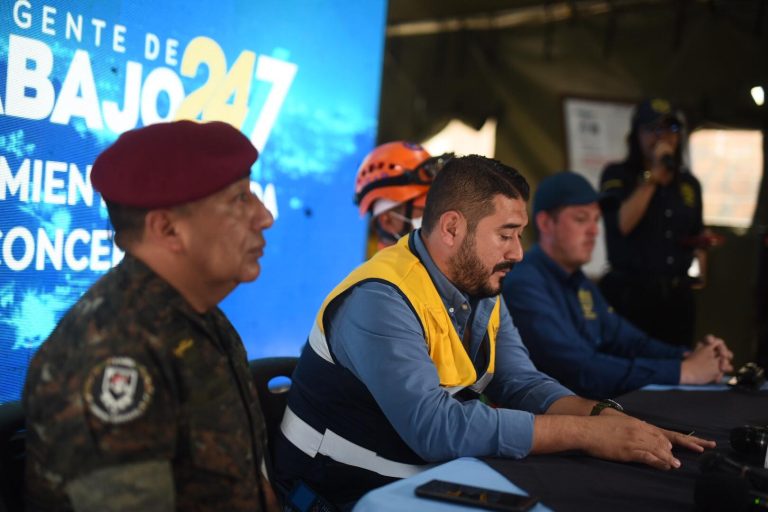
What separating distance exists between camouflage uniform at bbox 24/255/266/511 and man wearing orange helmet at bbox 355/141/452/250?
199 cm

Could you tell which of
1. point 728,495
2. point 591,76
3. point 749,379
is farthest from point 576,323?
point 591,76

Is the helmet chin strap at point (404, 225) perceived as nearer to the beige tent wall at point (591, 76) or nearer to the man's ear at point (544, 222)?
the man's ear at point (544, 222)

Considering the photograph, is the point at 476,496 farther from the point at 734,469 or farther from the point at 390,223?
the point at 390,223

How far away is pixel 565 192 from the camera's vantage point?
10.5ft

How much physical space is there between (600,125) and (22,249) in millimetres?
5580

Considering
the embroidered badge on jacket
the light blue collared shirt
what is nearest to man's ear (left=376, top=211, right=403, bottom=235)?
the embroidered badge on jacket

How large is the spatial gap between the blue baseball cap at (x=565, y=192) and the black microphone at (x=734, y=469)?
5.76 ft

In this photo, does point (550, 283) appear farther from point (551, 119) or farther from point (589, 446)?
point (551, 119)

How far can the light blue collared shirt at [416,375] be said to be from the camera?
5.66ft

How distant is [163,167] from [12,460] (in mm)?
614

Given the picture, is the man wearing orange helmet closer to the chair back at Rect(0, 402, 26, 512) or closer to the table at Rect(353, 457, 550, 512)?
the table at Rect(353, 457, 550, 512)

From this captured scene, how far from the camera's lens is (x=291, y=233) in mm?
3350

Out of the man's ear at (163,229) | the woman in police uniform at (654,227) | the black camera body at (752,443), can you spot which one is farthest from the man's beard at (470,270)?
the woman in police uniform at (654,227)

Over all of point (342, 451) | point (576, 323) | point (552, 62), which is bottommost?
point (342, 451)
